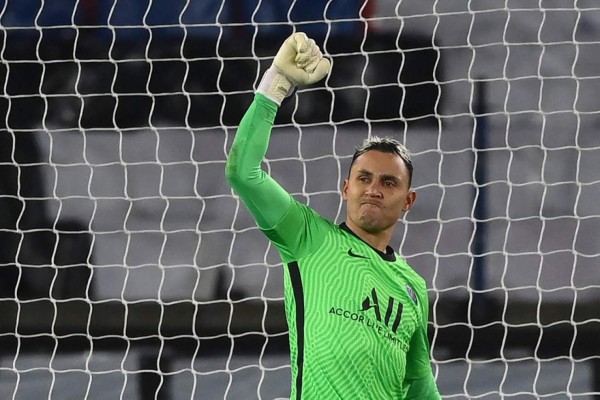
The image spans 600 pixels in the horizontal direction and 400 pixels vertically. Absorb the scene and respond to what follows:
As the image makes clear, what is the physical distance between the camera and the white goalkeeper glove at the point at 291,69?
2484mm

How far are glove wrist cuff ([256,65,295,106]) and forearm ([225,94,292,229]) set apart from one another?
0.01 meters

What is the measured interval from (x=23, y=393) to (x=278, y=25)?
6.22 ft

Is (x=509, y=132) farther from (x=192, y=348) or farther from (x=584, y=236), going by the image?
(x=192, y=348)

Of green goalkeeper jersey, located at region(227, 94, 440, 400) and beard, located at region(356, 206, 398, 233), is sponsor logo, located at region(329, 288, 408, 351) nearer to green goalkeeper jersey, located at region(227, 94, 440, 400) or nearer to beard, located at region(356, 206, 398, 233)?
green goalkeeper jersey, located at region(227, 94, 440, 400)

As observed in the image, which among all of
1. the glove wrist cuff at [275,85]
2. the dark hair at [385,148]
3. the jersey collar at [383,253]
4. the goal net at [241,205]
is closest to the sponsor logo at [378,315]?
the jersey collar at [383,253]

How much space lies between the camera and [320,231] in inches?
105

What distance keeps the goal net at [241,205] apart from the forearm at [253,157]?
7.16 feet

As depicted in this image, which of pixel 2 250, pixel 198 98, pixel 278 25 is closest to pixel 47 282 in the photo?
pixel 2 250

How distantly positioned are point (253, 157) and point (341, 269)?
37 centimetres

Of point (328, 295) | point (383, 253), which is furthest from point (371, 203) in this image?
point (328, 295)

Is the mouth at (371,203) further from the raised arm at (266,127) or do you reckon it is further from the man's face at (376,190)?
the raised arm at (266,127)

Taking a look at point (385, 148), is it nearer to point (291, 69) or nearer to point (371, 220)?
point (371, 220)

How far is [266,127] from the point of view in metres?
2.47

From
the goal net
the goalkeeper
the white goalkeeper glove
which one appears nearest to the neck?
the goalkeeper
